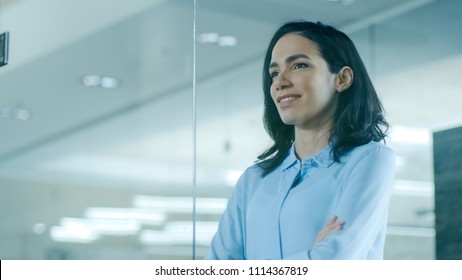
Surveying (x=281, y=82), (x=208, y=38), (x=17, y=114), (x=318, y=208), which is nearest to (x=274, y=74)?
(x=281, y=82)

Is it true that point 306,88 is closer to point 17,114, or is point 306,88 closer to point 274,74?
point 274,74

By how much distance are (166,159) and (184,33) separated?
1.90ft

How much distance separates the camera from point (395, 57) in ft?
8.59

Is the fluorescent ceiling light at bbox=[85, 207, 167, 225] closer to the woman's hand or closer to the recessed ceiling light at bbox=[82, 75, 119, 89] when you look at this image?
the recessed ceiling light at bbox=[82, 75, 119, 89]

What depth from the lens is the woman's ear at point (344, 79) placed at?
230 centimetres

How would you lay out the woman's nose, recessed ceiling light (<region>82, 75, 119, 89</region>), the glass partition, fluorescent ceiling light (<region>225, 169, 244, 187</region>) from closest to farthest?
the woman's nose → fluorescent ceiling light (<region>225, 169, 244, 187</region>) → the glass partition → recessed ceiling light (<region>82, 75, 119, 89</region>)

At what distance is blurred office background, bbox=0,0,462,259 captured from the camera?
2.57m

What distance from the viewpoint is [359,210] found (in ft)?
6.99

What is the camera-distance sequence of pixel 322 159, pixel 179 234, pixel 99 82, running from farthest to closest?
pixel 99 82
pixel 179 234
pixel 322 159

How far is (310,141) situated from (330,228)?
282 millimetres

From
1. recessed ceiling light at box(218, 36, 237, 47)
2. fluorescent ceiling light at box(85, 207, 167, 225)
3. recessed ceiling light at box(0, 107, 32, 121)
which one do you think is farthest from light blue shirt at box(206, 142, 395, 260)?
recessed ceiling light at box(0, 107, 32, 121)

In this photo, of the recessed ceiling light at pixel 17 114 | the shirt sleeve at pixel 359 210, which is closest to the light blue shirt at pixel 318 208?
the shirt sleeve at pixel 359 210

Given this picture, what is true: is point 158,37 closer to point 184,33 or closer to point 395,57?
point 184,33

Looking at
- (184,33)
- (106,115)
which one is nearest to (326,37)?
(184,33)
